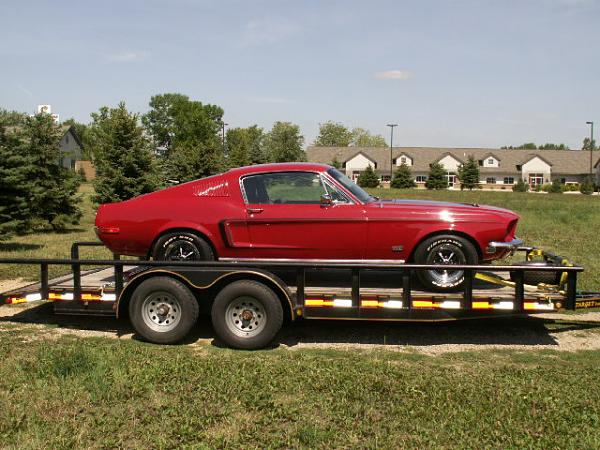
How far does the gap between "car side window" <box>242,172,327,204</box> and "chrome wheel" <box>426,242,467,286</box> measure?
54.3 inches

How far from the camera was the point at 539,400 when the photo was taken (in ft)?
15.5

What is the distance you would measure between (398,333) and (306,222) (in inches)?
72.3

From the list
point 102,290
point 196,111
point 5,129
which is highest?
point 196,111

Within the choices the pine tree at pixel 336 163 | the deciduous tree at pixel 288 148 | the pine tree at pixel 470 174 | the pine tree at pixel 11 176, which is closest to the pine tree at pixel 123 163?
the pine tree at pixel 11 176

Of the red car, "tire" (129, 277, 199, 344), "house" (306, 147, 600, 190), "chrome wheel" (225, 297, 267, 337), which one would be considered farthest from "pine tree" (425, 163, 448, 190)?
"tire" (129, 277, 199, 344)

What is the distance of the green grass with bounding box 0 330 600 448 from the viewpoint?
13.4 feet

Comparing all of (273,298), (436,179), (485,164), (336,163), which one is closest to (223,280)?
(273,298)

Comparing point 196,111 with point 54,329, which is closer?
point 54,329

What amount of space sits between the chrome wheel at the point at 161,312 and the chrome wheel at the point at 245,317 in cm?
59

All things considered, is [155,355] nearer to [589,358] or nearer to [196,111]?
[589,358]

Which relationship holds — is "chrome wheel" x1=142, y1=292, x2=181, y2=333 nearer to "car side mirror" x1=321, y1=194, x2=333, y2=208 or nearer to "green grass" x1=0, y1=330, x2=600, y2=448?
"green grass" x1=0, y1=330, x2=600, y2=448

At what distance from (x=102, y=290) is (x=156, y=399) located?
2.25 m

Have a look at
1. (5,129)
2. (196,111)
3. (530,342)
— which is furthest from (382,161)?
(530,342)

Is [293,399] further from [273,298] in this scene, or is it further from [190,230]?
[190,230]
